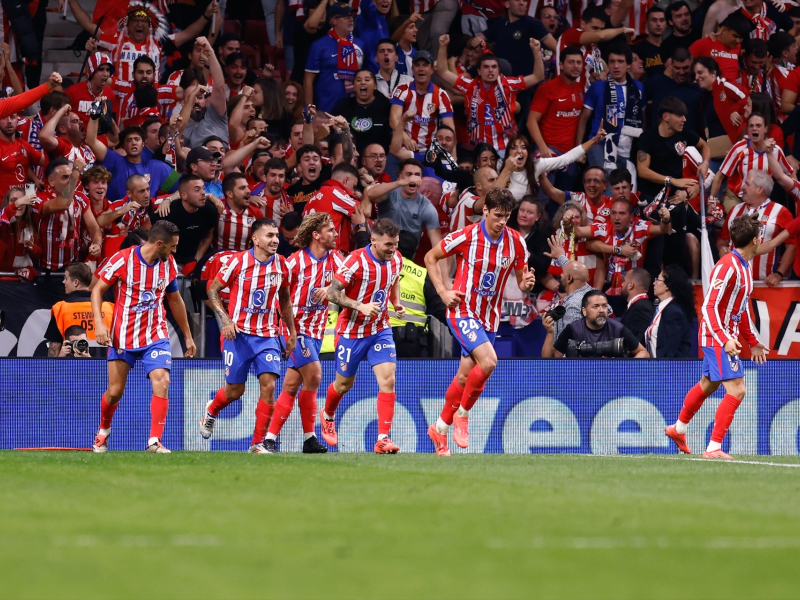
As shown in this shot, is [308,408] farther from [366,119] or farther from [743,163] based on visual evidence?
[743,163]

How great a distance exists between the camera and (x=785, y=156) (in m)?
16.7

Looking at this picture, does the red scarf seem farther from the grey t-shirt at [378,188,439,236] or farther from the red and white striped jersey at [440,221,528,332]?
the red and white striped jersey at [440,221,528,332]

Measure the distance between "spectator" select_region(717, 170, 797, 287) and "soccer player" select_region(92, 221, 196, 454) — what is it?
7.72m

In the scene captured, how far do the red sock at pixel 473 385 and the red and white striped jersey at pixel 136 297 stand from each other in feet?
9.44

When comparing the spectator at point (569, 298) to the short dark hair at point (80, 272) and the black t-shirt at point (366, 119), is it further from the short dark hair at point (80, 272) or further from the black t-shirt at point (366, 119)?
the short dark hair at point (80, 272)

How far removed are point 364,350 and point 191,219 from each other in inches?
137

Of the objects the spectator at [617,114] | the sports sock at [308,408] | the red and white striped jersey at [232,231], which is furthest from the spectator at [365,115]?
the sports sock at [308,408]

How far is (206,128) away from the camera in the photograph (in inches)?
610

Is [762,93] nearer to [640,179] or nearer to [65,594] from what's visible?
[640,179]

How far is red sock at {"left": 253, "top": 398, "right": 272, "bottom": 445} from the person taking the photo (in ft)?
37.8

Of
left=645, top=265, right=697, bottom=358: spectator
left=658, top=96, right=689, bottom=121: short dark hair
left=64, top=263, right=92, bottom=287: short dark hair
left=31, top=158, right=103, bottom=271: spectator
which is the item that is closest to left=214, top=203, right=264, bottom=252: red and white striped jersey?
left=31, top=158, right=103, bottom=271: spectator

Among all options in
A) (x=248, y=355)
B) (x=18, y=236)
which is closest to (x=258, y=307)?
(x=248, y=355)

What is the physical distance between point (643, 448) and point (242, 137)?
6498mm

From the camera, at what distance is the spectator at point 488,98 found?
1677 centimetres
